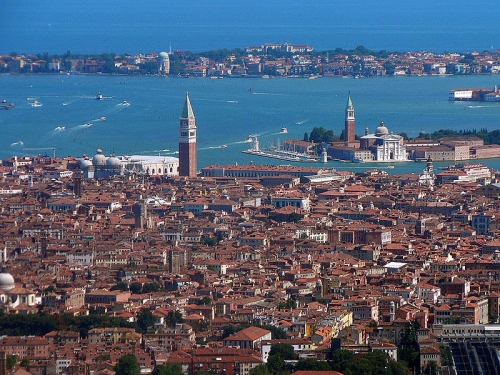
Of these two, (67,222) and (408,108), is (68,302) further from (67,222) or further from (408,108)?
(408,108)

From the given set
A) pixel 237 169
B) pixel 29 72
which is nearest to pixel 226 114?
pixel 237 169

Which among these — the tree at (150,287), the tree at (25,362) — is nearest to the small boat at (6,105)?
the tree at (150,287)

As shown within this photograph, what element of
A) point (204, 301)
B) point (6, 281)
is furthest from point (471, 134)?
point (6, 281)

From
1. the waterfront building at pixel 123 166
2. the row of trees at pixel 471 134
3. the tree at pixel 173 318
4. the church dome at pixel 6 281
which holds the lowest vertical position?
the row of trees at pixel 471 134

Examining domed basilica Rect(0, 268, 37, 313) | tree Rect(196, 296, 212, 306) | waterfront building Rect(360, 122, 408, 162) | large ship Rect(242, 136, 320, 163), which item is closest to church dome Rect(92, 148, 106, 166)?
large ship Rect(242, 136, 320, 163)

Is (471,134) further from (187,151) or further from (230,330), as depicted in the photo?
(230,330)

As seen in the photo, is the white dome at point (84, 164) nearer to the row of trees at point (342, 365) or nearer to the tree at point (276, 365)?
the row of trees at point (342, 365)
